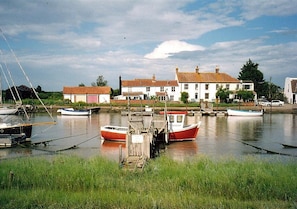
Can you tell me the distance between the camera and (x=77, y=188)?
12539 millimetres

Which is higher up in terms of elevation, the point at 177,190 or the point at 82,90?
the point at 82,90

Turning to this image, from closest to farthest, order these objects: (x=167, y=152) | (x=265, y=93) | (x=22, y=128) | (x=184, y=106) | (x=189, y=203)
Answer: (x=189, y=203), (x=167, y=152), (x=22, y=128), (x=184, y=106), (x=265, y=93)

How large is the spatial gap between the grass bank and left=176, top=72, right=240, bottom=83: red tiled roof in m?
66.2

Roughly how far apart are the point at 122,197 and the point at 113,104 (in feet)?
220

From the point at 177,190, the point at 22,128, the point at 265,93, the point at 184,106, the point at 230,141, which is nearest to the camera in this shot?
the point at 177,190

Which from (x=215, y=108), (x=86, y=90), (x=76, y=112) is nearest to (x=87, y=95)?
(x=86, y=90)

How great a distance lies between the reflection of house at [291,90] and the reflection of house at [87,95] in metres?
46.8

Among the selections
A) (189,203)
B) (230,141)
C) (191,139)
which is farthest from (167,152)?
(189,203)

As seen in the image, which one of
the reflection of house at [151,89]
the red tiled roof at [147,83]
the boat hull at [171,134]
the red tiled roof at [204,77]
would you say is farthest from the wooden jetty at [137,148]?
the red tiled roof at [204,77]

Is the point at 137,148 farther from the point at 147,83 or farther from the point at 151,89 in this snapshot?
the point at 147,83

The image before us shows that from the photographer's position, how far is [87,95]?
80.8 meters

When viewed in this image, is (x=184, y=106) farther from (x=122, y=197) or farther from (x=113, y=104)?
(x=122, y=197)

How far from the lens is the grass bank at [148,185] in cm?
1034

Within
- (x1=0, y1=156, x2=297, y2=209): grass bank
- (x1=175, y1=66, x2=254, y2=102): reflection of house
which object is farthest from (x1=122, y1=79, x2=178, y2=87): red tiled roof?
(x1=0, y1=156, x2=297, y2=209): grass bank
